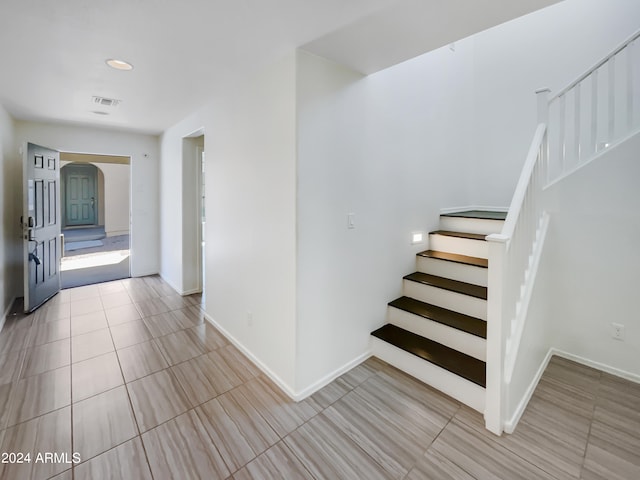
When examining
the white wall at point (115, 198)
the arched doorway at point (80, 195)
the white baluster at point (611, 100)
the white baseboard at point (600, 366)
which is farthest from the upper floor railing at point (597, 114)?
the arched doorway at point (80, 195)

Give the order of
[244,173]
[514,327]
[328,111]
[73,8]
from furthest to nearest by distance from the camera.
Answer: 1. [244,173]
2. [328,111]
3. [514,327]
4. [73,8]

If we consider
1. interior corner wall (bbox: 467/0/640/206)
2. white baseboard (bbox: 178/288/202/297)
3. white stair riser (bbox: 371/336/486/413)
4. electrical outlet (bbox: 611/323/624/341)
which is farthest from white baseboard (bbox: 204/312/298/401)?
interior corner wall (bbox: 467/0/640/206)

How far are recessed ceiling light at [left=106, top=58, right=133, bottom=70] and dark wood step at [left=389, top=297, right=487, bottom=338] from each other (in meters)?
2.94

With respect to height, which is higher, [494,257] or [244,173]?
[244,173]

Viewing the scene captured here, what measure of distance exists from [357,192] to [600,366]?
8.34 ft

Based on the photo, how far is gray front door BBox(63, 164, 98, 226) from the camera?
10.5 metres

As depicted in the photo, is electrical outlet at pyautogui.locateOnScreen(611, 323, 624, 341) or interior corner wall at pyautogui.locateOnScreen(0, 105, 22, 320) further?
interior corner wall at pyautogui.locateOnScreen(0, 105, 22, 320)

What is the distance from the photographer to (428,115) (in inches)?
123

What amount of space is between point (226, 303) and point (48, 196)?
10.3 feet

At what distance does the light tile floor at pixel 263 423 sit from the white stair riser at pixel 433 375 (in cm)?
6

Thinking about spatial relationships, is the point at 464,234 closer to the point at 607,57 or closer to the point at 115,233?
the point at 607,57

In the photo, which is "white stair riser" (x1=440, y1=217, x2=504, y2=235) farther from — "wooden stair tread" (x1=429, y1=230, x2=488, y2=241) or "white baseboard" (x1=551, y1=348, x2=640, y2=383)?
"white baseboard" (x1=551, y1=348, x2=640, y2=383)

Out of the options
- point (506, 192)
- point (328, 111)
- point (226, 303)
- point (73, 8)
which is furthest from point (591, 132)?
point (73, 8)

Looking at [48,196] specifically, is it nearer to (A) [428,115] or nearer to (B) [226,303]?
(B) [226,303]
